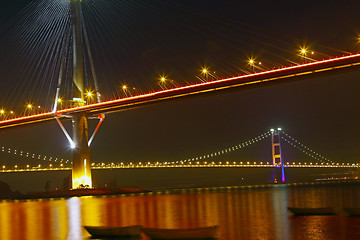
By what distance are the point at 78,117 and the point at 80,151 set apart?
2.88 m

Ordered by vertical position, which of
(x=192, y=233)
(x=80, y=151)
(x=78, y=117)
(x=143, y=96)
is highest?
(x=143, y=96)

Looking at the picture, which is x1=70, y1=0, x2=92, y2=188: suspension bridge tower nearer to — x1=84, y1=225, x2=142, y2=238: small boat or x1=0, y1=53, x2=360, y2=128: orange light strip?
x1=0, y1=53, x2=360, y2=128: orange light strip

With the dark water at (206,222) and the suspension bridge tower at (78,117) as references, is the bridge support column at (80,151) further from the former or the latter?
the dark water at (206,222)

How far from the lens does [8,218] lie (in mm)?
27172

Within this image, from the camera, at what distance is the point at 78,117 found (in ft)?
151

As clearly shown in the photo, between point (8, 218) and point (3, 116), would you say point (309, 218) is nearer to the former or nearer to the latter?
point (8, 218)

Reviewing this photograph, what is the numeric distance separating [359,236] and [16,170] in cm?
4896

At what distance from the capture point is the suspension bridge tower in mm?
45344

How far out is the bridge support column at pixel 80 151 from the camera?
45781mm

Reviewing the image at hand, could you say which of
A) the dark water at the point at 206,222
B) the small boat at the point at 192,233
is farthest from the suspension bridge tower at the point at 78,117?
the small boat at the point at 192,233

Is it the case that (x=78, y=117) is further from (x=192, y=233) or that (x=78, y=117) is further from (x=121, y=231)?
(x=192, y=233)

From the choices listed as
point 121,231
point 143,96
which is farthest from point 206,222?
point 143,96

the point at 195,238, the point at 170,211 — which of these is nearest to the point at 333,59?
the point at 170,211

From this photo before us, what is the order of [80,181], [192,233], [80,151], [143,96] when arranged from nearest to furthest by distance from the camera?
1. [192,233]
2. [143,96]
3. [80,151]
4. [80,181]
